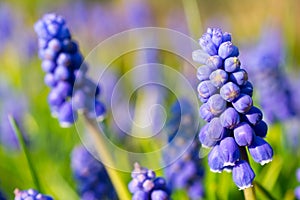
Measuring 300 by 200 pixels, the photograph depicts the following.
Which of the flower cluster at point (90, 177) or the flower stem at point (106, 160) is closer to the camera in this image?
the flower stem at point (106, 160)

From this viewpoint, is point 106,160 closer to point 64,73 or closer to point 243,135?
point 64,73

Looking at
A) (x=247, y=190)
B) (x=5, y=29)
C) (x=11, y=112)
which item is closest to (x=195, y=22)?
(x=11, y=112)

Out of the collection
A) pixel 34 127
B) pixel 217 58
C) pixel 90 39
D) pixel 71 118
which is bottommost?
pixel 217 58

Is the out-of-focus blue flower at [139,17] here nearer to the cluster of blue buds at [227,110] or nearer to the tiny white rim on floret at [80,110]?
the tiny white rim on floret at [80,110]

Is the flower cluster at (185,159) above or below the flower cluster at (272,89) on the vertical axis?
below

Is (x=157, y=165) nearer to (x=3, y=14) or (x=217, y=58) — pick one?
(x=217, y=58)

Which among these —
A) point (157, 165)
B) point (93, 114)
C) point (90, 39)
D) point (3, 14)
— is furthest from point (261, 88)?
point (3, 14)

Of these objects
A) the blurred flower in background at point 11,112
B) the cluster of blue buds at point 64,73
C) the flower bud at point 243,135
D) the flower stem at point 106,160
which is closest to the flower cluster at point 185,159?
the flower stem at point 106,160
